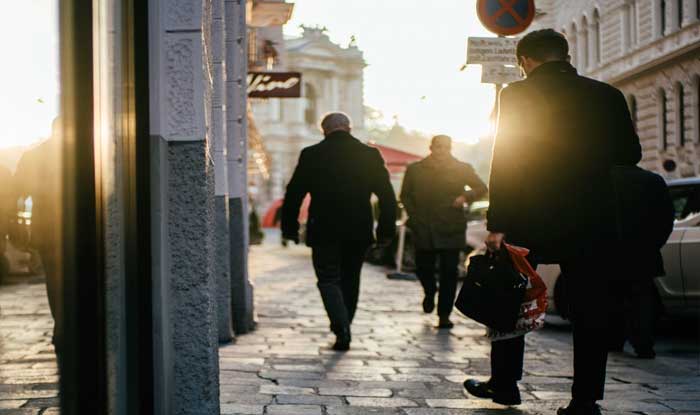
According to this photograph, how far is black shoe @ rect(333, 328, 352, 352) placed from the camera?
21.6ft

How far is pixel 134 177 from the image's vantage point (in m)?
3.30

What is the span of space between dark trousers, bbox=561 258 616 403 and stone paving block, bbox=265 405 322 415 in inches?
46.8

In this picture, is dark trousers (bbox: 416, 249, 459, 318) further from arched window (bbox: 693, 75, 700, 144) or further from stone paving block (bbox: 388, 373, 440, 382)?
arched window (bbox: 693, 75, 700, 144)

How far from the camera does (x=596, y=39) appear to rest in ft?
41.7

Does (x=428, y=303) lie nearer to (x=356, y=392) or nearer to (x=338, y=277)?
(x=338, y=277)

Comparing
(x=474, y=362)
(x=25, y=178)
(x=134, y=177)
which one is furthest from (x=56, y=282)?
(x=474, y=362)

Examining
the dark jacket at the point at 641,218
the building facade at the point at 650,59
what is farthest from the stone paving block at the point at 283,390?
the building facade at the point at 650,59

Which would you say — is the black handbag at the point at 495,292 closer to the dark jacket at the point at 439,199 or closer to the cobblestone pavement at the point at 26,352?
the cobblestone pavement at the point at 26,352

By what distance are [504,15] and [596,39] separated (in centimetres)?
511

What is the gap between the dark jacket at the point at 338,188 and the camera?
6773 mm

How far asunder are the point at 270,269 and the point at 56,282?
1552cm

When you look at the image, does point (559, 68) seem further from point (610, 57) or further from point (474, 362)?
point (610, 57)

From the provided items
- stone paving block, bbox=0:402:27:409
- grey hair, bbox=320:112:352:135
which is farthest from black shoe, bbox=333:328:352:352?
stone paving block, bbox=0:402:27:409

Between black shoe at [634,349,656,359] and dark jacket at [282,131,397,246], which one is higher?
dark jacket at [282,131,397,246]
